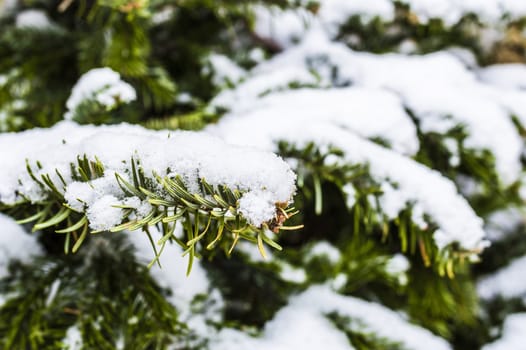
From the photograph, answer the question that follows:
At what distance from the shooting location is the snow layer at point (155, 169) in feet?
1.08

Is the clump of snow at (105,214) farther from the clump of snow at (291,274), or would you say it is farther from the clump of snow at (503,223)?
the clump of snow at (503,223)

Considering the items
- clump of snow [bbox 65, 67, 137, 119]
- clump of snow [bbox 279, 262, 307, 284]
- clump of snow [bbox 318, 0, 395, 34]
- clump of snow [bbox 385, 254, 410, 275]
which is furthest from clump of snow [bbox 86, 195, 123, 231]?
clump of snow [bbox 318, 0, 395, 34]

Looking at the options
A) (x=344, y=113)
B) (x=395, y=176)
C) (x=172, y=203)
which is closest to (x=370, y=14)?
(x=344, y=113)

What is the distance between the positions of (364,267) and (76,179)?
1.70 ft

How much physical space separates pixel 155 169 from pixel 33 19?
2.54 feet

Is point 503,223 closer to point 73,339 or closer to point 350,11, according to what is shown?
point 350,11

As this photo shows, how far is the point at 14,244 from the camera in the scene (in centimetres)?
58

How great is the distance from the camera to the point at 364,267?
727mm

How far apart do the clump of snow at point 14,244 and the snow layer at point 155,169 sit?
0.18m

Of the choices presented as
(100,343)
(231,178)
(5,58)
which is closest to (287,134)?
(231,178)

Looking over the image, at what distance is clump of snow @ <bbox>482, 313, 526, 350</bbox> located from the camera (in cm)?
75

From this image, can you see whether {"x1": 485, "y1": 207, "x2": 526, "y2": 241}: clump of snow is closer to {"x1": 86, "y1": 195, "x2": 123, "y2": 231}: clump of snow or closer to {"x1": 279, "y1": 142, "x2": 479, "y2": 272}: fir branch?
{"x1": 279, "y1": 142, "x2": 479, "y2": 272}: fir branch

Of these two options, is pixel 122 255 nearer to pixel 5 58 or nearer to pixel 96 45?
pixel 96 45

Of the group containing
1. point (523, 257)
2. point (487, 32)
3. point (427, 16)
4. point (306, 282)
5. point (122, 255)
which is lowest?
point (523, 257)
